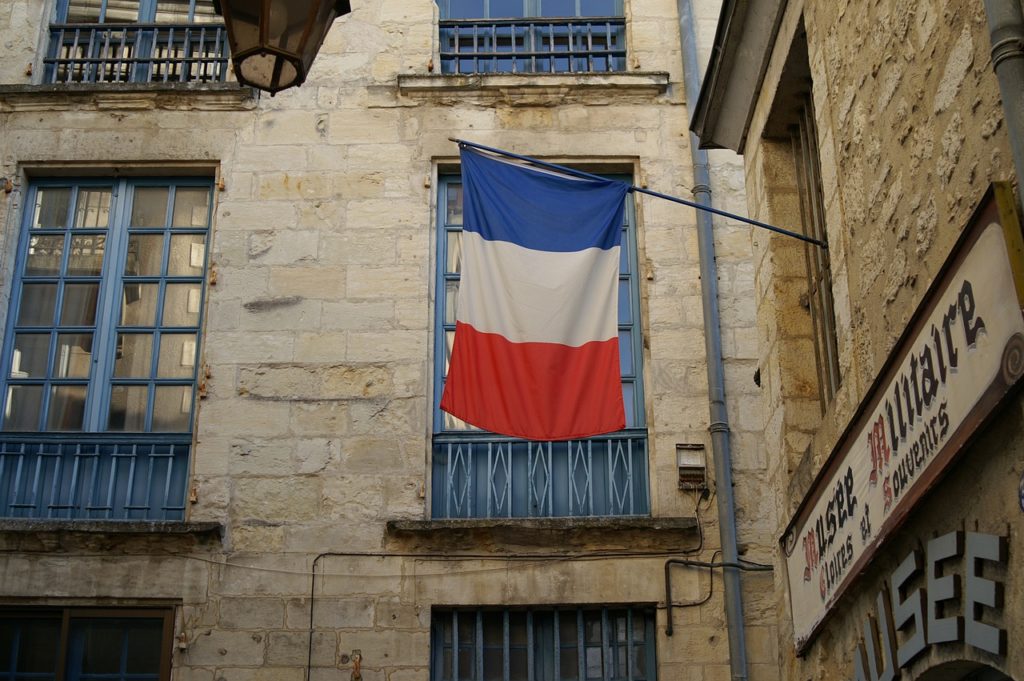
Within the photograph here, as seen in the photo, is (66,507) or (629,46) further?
(629,46)

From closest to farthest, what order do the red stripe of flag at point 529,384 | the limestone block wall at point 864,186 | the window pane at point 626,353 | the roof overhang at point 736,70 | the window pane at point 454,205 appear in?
the limestone block wall at point 864,186 → the roof overhang at point 736,70 → the red stripe of flag at point 529,384 → the window pane at point 626,353 → the window pane at point 454,205

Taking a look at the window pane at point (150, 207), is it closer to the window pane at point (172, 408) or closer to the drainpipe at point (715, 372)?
the window pane at point (172, 408)

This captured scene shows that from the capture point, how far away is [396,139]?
10602mm

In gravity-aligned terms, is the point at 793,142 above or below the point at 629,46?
below

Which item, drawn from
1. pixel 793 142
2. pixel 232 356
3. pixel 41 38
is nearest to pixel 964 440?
pixel 793 142

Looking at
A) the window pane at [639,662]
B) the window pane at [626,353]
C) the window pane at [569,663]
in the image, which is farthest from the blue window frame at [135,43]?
the window pane at [639,662]

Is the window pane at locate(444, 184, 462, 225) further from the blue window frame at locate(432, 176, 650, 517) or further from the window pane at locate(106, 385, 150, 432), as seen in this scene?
the window pane at locate(106, 385, 150, 432)

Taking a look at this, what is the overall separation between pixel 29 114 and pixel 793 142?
636 centimetres

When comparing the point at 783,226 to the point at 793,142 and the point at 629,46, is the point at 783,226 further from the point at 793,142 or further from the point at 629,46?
the point at 629,46

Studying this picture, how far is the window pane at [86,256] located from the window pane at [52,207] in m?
0.23

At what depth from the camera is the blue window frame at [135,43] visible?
11.2 metres

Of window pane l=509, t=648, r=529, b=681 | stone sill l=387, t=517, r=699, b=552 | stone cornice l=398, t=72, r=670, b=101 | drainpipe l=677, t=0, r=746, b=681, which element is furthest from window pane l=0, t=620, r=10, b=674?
stone cornice l=398, t=72, r=670, b=101

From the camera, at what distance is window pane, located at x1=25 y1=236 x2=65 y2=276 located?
10.4m

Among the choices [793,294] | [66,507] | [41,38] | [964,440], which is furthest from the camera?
[41,38]
